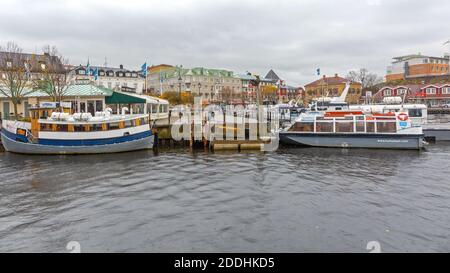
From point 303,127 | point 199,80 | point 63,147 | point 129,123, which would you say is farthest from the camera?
point 199,80

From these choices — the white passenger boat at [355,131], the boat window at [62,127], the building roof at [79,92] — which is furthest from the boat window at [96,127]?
the white passenger boat at [355,131]

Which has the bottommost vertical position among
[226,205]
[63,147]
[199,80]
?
[226,205]

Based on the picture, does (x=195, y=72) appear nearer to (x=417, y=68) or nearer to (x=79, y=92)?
(x=417, y=68)

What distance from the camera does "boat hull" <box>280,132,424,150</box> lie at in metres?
27.4

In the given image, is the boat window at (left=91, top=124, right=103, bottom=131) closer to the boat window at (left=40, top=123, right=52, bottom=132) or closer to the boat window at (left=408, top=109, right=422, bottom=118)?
the boat window at (left=40, top=123, right=52, bottom=132)

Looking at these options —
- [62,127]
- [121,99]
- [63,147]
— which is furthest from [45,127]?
[121,99]

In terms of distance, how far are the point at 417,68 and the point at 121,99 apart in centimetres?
11246

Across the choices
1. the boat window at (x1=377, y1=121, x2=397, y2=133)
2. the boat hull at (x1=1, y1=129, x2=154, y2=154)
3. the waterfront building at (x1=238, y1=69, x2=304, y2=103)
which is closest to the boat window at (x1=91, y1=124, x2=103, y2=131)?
the boat hull at (x1=1, y1=129, x2=154, y2=154)

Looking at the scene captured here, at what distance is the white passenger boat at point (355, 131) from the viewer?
90.5 feet

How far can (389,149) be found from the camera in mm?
27594

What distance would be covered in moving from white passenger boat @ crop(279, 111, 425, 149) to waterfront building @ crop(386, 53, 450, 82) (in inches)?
A: 3613

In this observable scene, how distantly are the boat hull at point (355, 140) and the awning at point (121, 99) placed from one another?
51.6 ft

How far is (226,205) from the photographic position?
527 inches
